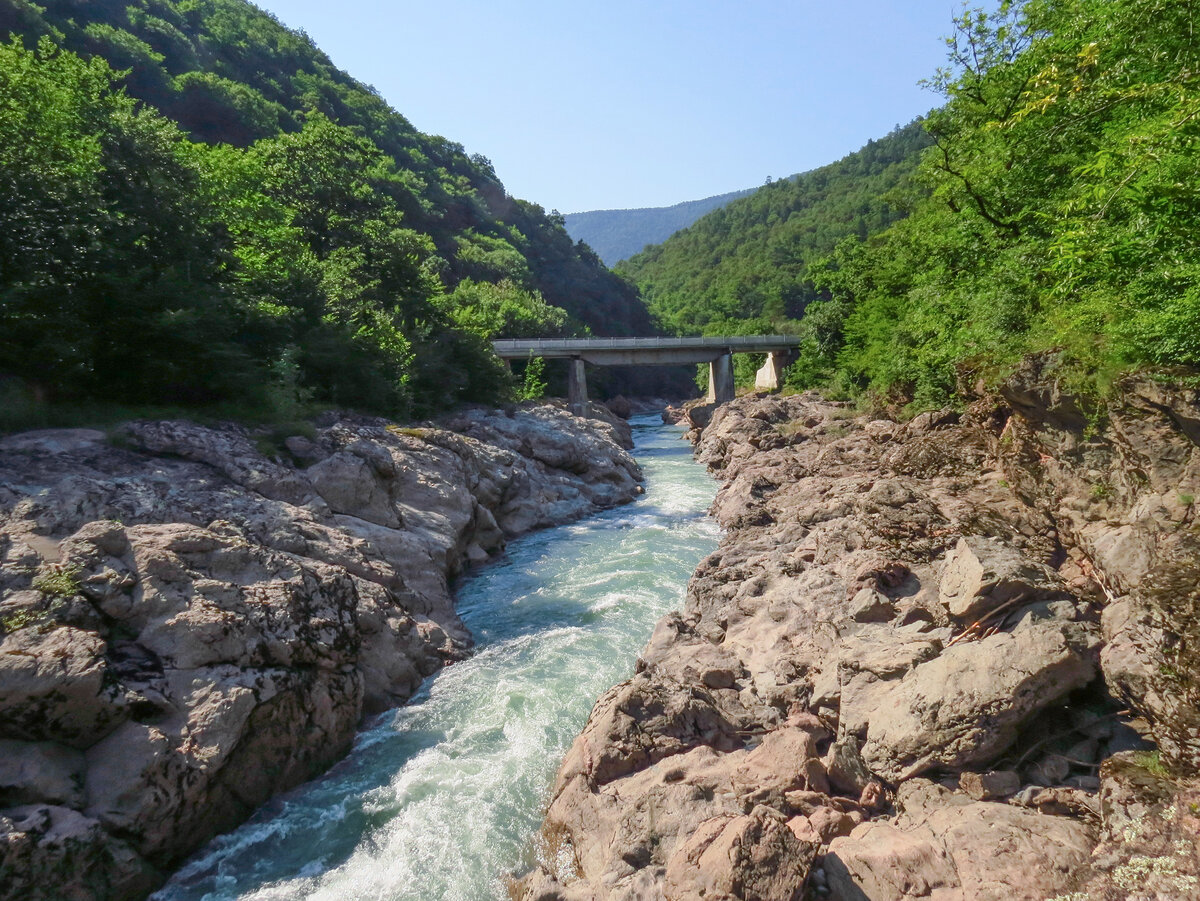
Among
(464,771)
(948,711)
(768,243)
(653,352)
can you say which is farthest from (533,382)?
(768,243)

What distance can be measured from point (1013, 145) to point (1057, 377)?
22.1 feet

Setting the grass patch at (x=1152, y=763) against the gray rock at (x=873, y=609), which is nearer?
the grass patch at (x=1152, y=763)

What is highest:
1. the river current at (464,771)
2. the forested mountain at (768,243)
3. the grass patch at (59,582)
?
the forested mountain at (768,243)

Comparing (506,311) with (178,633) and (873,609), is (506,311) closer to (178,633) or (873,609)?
(178,633)

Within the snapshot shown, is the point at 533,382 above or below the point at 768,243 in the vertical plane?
below

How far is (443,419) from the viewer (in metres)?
25.1

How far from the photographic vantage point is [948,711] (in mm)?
6156

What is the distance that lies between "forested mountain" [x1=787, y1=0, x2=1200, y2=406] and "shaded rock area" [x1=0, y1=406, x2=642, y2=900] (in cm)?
1095

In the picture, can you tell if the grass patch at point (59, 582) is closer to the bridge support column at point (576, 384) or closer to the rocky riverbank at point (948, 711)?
the rocky riverbank at point (948, 711)

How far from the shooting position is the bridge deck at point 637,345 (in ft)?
139

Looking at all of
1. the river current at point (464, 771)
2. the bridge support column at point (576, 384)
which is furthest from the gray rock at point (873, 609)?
the bridge support column at point (576, 384)

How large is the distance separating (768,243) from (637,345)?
100127 millimetres

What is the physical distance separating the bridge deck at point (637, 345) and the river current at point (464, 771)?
2881cm

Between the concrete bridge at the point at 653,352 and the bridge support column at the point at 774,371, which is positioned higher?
the concrete bridge at the point at 653,352
